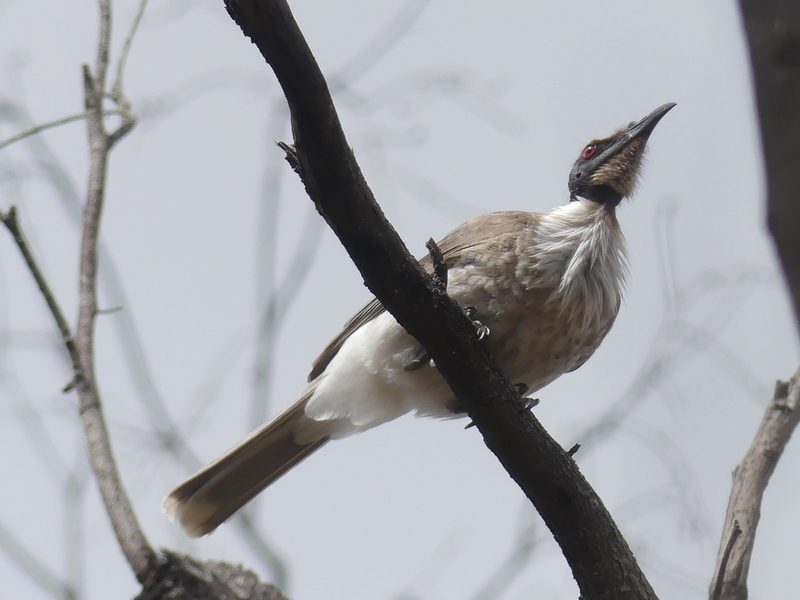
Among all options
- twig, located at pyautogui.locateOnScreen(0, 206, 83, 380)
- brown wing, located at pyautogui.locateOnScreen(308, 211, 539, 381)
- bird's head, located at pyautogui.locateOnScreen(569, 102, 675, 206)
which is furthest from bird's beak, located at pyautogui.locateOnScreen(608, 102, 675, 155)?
twig, located at pyautogui.locateOnScreen(0, 206, 83, 380)

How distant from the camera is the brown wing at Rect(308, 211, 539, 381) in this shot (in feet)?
12.6

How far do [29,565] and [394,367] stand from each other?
1966mm

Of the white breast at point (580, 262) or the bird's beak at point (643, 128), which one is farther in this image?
the bird's beak at point (643, 128)

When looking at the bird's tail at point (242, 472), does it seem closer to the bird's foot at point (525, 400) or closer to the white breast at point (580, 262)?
the bird's foot at point (525, 400)

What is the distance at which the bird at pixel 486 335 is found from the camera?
3.60 meters

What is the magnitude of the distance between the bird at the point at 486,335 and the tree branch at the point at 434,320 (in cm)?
76

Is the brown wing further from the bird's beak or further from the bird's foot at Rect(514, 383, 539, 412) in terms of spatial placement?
the bird's beak

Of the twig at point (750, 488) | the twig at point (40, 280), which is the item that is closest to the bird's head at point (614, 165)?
the twig at point (750, 488)

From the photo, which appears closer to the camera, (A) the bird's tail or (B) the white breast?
(B) the white breast

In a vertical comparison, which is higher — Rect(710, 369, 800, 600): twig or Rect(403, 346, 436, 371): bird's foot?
Rect(403, 346, 436, 371): bird's foot

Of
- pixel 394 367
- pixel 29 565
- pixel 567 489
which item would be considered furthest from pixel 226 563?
pixel 29 565

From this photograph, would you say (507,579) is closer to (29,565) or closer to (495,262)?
(495,262)

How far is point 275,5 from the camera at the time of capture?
1.96 meters

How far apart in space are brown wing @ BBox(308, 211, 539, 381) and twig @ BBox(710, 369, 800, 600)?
4.39ft
